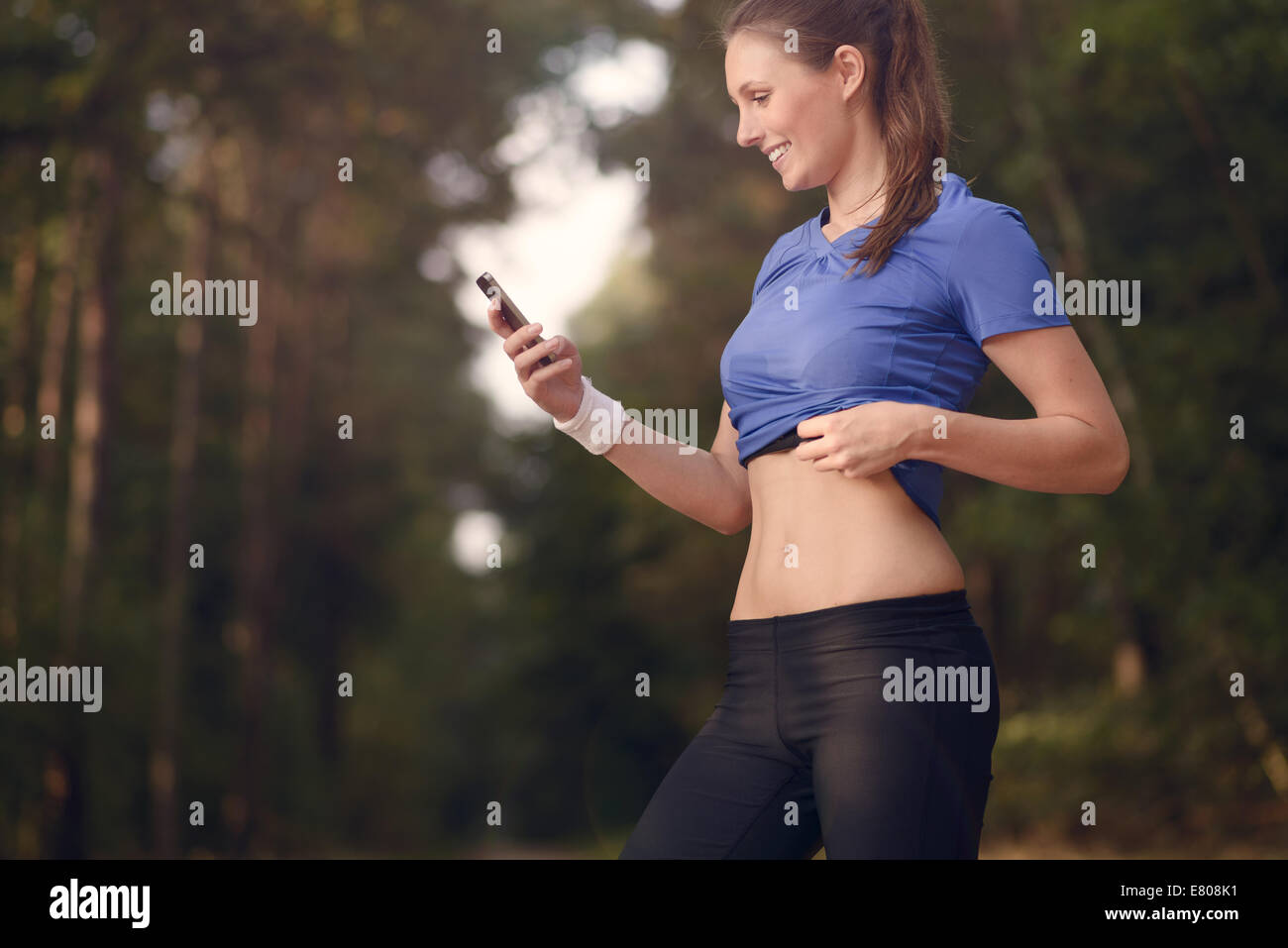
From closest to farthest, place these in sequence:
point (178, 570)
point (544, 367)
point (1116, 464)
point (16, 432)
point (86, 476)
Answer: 1. point (1116, 464)
2. point (544, 367)
3. point (86, 476)
4. point (16, 432)
5. point (178, 570)

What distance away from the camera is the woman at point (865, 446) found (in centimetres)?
212

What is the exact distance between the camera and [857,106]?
242cm

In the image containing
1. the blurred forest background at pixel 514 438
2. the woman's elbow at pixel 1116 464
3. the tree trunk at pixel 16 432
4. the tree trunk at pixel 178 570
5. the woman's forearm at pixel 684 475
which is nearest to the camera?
the woman's elbow at pixel 1116 464

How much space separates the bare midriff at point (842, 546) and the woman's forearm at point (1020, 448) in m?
0.13

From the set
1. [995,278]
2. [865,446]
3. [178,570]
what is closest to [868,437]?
[865,446]

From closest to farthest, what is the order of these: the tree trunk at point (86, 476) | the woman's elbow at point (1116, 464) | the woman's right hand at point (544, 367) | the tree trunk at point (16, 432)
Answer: the woman's elbow at point (1116, 464) → the woman's right hand at point (544, 367) → the tree trunk at point (86, 476) → the tree trunk at point (16, 432)

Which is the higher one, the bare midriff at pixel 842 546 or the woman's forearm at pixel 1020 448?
the woman's forearm at pixel 1020 448

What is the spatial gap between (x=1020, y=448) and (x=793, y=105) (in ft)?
2.33

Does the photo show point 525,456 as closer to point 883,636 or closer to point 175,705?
point 175,705

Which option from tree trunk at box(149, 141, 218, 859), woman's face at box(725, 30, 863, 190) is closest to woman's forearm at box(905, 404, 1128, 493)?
woman's face at box(725, 30, 863, 190)

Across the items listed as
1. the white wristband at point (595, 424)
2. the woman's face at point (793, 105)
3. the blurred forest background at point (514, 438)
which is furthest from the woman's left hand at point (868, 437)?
the blurred forest background at point (514, 438)

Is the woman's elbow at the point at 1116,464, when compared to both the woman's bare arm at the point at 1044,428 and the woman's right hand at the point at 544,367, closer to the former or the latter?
the woman's bare arm at the point at 1044,428

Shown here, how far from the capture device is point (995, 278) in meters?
2.18

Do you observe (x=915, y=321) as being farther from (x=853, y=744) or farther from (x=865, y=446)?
(x=853, y=744)
